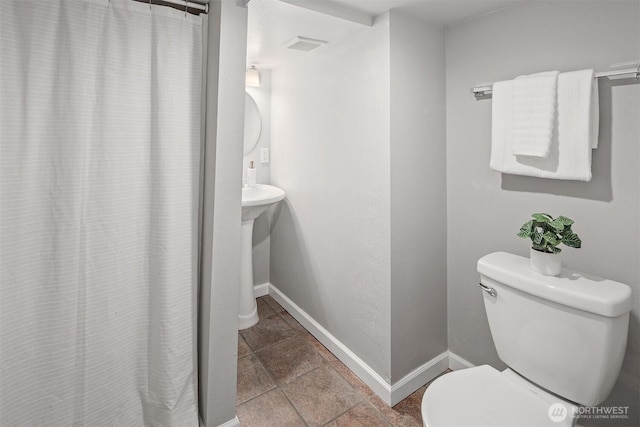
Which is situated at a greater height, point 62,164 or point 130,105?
point 130,105

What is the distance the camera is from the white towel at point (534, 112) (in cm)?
139

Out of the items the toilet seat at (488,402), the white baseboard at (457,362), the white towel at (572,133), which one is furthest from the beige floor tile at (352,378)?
the white towel at (572,133)


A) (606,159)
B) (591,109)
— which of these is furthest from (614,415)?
(591,109)

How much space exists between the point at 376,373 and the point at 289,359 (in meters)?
0.58

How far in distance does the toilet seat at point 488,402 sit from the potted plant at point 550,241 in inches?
18.1

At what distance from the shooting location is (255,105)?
2.72 meters

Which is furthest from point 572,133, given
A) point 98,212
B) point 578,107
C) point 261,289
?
point 261,289

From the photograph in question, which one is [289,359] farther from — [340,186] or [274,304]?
[340,186]

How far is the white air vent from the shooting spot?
1894mm

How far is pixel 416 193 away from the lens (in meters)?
1.77

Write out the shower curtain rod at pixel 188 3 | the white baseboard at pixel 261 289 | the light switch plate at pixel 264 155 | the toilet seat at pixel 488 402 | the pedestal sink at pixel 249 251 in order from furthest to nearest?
the white baseboard at pixel 261 289
the light switch plate at pixel 264 155
the pedestal sink at pixel 249 251
the shower curtain rod at pixel 188 3
the toilet seat at pixel 488 402

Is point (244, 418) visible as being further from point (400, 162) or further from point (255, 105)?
point (255, 105)

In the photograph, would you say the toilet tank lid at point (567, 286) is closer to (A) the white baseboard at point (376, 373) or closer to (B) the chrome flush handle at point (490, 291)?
(B) the chrome flush handle at point (490, 291)

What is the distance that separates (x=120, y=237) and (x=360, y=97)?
1360 mm
